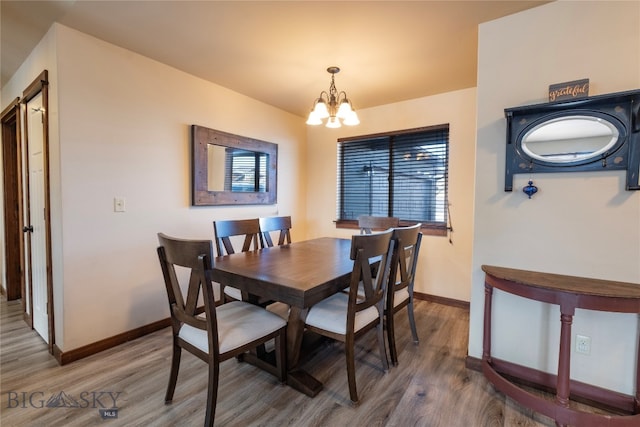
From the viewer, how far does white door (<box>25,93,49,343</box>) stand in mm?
2297

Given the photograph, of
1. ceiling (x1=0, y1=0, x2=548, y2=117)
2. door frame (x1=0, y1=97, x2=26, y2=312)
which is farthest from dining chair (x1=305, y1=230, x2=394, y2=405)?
door frame (x1=0, y1=97, x2=26, y2=312)

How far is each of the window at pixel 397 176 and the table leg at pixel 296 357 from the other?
207 centimetres

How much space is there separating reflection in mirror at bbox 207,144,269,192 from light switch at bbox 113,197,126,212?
793 mm

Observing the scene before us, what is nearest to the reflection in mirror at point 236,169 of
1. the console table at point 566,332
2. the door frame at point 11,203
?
the door frame at point 11,203

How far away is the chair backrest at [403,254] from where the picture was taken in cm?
192

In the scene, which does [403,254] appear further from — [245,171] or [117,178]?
[117,178]

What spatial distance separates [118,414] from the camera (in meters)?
1.61

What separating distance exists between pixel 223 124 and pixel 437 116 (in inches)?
91.5

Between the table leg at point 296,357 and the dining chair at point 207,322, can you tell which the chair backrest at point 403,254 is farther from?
the dining chair at point 207,322

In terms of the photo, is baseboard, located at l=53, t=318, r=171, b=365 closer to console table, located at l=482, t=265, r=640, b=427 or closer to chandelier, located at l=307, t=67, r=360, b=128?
chandelier, located at l=307, t=67, r=360, b=128

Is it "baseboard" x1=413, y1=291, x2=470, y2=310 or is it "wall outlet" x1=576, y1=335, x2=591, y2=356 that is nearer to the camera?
"wall outlet" x1=576, y1=335, x2=591, y2=356

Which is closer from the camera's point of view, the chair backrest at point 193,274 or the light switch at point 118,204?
the chair backrest at point 193,274

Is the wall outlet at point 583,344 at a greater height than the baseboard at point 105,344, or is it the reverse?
the wall outlet at point 583,344

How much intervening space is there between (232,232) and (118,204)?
35.3 inches
